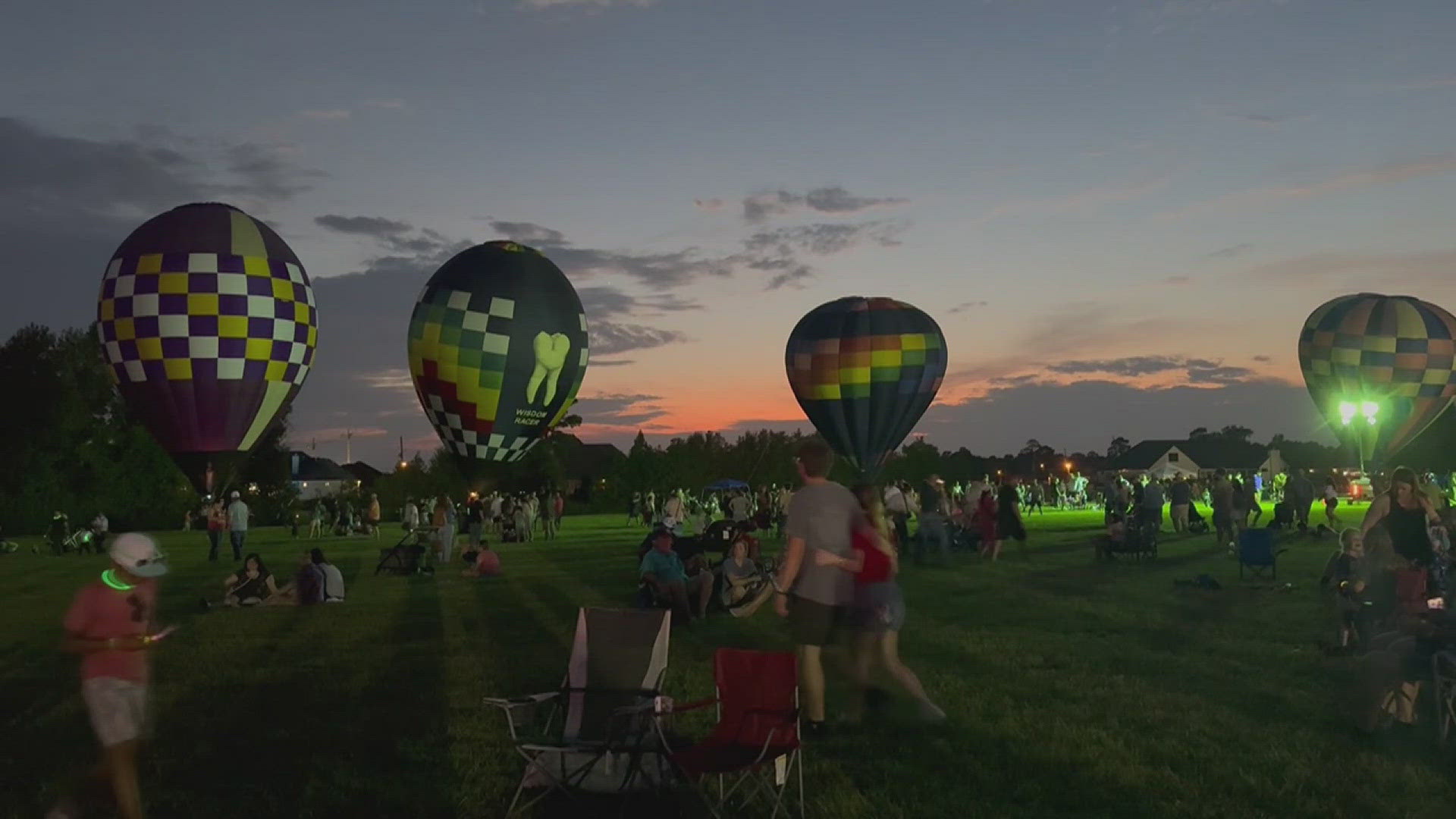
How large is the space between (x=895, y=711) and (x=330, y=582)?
12.6m

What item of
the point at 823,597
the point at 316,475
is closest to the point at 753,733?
the point at 823,597

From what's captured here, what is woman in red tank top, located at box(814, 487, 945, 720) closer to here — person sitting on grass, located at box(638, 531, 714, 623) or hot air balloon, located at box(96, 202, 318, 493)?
person sitting on grass, located at box(638, 531, 714, 623)

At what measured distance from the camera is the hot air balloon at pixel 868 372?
33.5m

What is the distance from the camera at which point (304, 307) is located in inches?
993

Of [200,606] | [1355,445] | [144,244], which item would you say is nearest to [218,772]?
[200,606]

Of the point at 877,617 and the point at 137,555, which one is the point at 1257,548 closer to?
the point at 877,617

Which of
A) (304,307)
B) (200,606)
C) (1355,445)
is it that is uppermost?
(304,307)

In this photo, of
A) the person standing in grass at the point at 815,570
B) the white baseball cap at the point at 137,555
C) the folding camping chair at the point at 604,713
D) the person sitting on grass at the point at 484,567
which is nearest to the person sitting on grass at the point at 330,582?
the person sitting on grass at the point at 484,567

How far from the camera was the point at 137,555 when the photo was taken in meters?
6.45

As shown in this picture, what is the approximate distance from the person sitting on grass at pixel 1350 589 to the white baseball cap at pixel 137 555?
9.55 metres

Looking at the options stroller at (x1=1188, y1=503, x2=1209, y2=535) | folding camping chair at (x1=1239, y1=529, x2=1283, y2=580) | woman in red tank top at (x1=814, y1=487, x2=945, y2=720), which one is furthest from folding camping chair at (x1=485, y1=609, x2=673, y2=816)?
stroller at (x1=1188, y1=503, x2=1209, y2=535)

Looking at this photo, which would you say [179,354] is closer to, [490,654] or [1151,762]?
[490,654]

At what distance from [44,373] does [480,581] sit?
4647cm

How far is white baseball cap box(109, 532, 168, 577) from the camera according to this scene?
6391 millimetres
